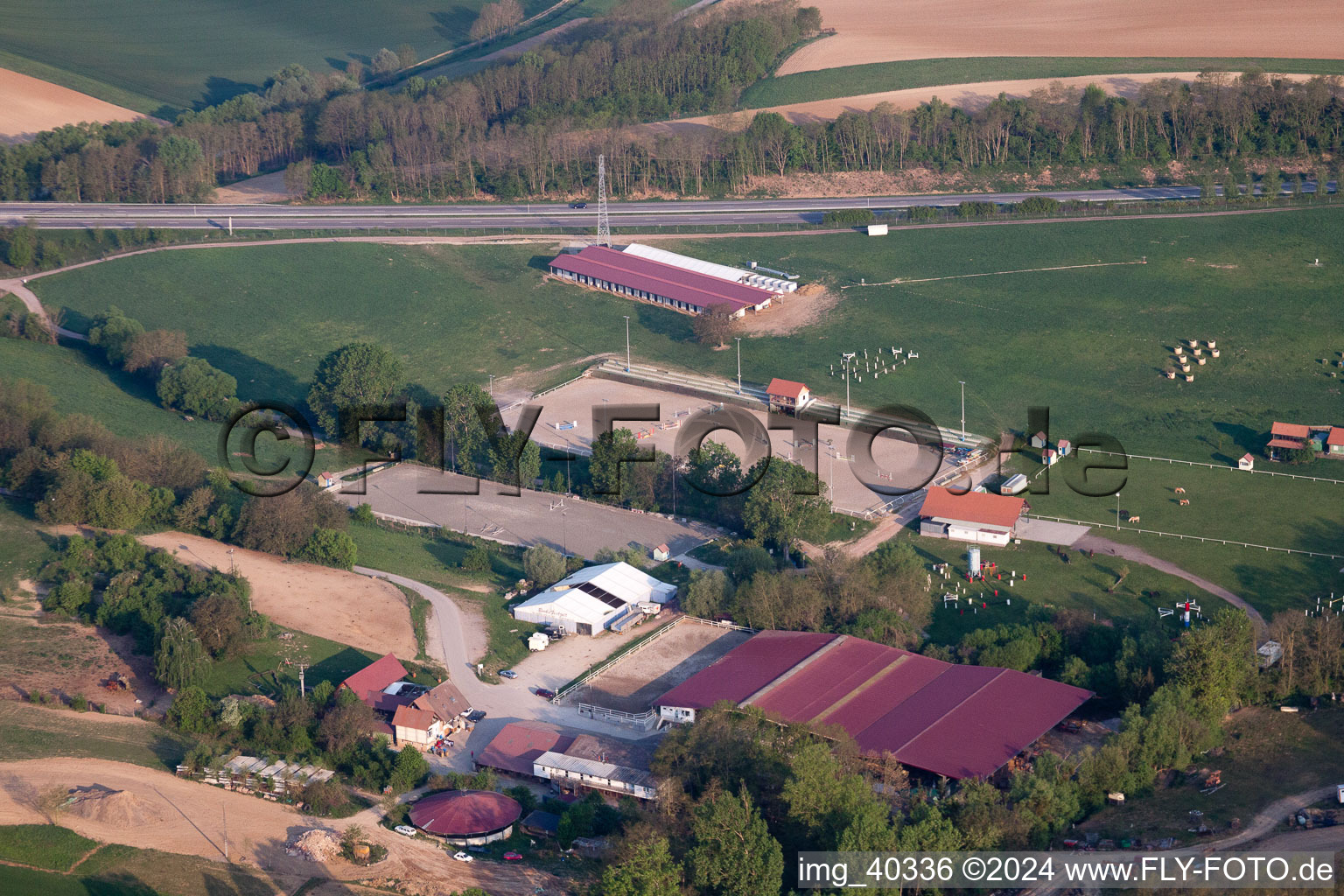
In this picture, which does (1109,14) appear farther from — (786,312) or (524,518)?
(524,518)

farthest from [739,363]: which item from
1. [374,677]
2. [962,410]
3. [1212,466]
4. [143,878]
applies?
[143,878]

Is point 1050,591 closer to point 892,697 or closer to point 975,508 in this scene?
point 975,508

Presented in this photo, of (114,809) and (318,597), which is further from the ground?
(318,597)

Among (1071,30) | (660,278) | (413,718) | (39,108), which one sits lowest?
(413,718)

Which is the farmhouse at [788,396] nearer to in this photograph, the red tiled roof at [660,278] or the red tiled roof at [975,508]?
the red tiled roof at [660,278]

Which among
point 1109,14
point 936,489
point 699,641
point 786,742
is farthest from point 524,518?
point 1109,14

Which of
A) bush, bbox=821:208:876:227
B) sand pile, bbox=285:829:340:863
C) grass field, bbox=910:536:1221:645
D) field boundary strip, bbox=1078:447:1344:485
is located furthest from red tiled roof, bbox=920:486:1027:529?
bush, bbox=821:208:876:227
